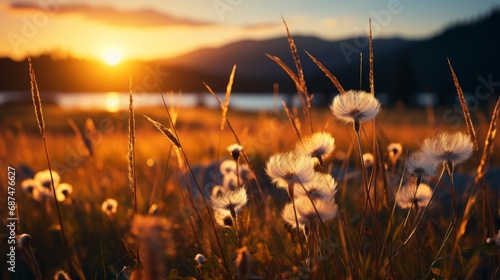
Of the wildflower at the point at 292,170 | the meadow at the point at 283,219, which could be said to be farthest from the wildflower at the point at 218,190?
the wildflower at the point at 292,170

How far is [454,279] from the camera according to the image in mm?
1535

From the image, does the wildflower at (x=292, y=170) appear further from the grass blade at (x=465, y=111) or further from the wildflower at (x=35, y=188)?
the wildflower at (x=35, y=188)

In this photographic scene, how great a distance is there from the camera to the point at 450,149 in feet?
4.55

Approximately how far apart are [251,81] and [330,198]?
103000 millimetres

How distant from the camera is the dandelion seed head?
1.34 m

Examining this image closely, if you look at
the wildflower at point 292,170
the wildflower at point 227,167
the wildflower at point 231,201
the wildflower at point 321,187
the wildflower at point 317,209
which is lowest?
the wildflower at point 227,167

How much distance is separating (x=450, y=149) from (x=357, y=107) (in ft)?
0.99

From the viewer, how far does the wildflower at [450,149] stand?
137 cm

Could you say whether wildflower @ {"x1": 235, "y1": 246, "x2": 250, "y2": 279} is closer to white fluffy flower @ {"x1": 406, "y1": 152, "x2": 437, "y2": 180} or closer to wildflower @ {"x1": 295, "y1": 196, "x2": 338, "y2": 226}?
wildflower @ {"x1": 295, "y1": 196, "x2": 338, "y2": 226}

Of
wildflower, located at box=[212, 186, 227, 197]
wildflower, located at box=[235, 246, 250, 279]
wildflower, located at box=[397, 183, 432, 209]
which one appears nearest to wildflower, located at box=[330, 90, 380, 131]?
wildflower, located at box=[235, 246, 250, 279]

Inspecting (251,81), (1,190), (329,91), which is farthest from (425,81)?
(1,190)

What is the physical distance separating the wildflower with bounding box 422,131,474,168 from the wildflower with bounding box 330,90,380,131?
8.6 inches

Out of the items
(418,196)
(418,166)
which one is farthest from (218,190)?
(418,166)

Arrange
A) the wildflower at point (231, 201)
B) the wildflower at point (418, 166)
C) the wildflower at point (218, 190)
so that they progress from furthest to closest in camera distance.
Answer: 1. the wildflower at point (218, 190)
2. the wildflower at point (418, 166)
3. the wildflower at point (231, 201)
